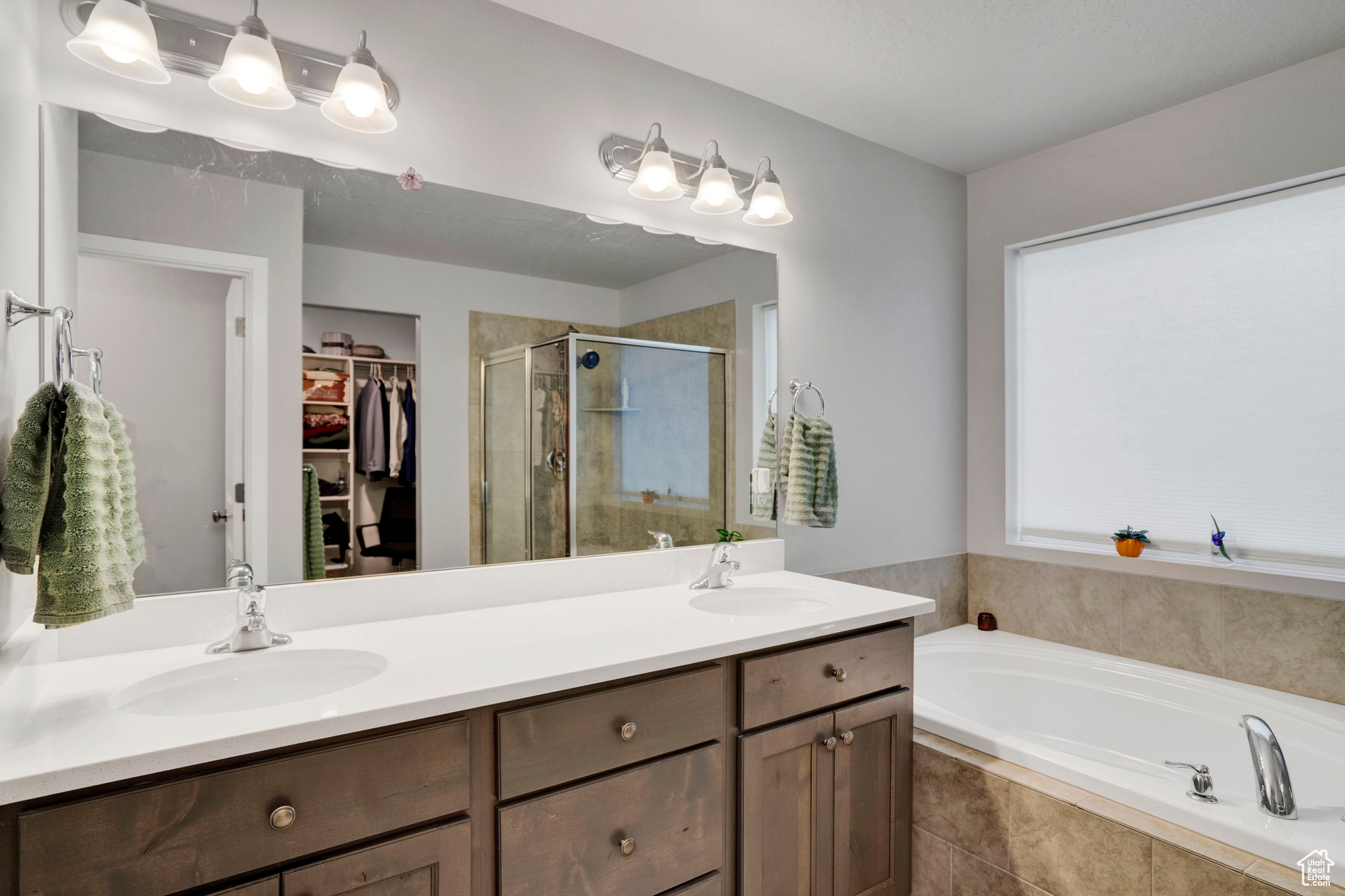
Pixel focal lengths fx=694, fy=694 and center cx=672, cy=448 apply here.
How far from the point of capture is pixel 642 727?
131 cm

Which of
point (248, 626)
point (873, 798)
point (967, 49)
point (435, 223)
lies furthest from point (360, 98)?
point (873, 798)

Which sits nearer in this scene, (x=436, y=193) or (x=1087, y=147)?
(x=436, y=193)

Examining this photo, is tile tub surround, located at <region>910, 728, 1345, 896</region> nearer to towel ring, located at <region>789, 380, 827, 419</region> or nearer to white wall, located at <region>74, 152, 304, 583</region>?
towel ring, located at <region>789, 380, 827, 419</region>

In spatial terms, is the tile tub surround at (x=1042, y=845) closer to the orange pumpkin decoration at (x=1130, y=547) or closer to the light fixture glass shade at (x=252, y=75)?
the orange pumpkin decoration at (x=1130, y=547)

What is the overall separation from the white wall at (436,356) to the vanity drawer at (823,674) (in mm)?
767

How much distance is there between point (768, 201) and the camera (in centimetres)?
215

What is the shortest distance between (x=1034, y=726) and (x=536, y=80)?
2.67 m

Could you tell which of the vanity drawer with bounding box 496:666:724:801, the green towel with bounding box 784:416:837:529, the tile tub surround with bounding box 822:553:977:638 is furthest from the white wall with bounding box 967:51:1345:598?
the vanity drawer with bounding box 496:666:724:801

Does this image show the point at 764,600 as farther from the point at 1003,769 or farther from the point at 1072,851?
the point at 1072,851

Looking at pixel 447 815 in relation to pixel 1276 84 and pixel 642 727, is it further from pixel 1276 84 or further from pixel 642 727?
pixel 1276 84

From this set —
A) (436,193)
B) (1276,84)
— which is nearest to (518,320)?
(436,193)

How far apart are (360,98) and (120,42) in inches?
16.1

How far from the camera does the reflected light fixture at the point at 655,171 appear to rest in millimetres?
1953

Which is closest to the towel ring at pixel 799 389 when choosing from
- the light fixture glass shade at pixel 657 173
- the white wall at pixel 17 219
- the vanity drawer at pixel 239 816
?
the light fixture glass shade at pixel 657 173
